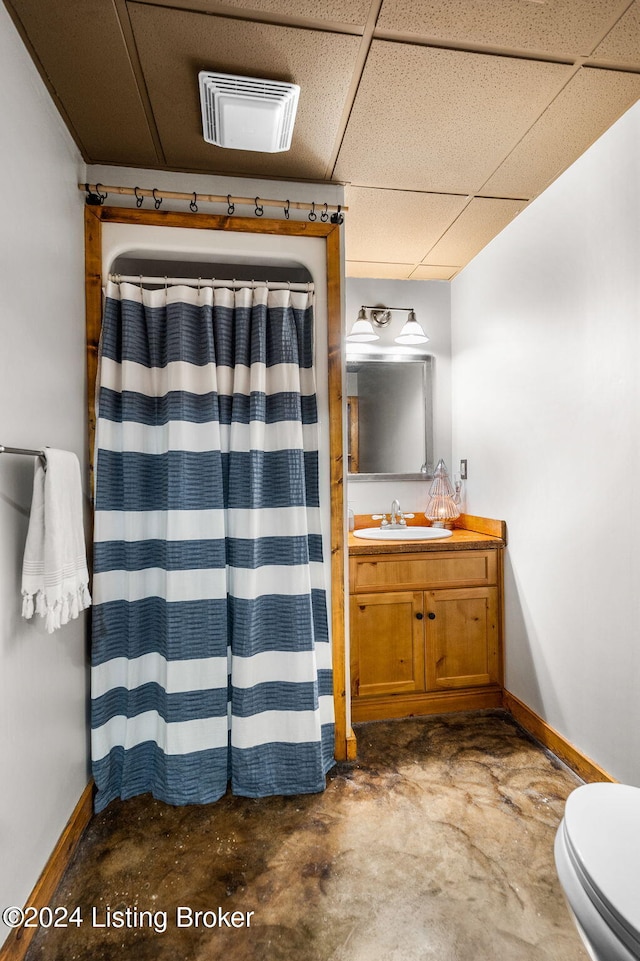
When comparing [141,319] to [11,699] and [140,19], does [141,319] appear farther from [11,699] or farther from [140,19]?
[11,699]

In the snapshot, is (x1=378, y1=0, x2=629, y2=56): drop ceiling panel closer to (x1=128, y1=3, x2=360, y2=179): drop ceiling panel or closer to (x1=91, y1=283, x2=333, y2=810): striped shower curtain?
(x1=128, y1=3, x2=360, y2=179): drop ceiling panel

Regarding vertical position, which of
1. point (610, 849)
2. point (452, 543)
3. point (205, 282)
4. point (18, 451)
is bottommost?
point (610, 849)

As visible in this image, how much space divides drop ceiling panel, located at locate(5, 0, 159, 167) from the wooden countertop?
187 cm

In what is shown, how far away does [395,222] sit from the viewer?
2410mm

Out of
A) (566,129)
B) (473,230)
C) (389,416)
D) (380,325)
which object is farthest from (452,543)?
(566,129)

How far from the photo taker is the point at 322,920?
1.39 meters

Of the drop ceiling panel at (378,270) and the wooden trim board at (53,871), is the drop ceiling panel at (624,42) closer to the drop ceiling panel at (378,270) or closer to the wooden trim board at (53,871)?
the drop ceiling panel at (378,270)

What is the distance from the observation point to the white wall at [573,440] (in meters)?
1.76

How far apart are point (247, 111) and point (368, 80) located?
388 millimetres

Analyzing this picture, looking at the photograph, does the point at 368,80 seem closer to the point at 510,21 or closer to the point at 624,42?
the point at 510,21

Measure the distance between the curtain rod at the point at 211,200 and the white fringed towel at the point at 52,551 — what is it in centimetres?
112

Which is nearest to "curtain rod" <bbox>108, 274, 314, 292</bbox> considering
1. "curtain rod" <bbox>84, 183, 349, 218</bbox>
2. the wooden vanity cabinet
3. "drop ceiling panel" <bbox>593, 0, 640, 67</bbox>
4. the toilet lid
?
"curtain rod" <bbox>84, 183, 349, 218</bbox>

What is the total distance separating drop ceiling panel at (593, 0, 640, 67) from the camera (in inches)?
52.1

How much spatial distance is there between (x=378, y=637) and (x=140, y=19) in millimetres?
2432
